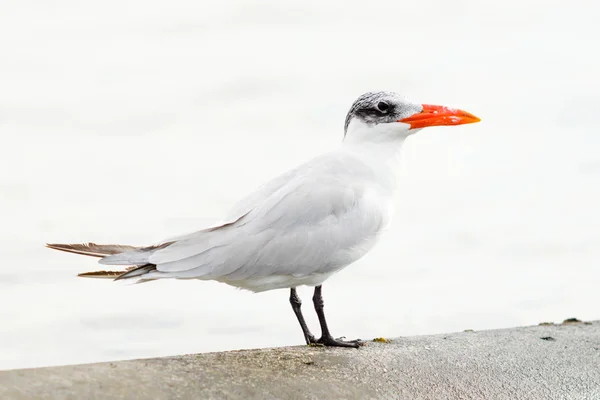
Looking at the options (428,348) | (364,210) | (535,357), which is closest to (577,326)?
(535,357)

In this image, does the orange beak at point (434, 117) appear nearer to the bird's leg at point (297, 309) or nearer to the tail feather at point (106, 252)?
the bird's leg at point (297, 309)

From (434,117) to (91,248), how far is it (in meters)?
2.85

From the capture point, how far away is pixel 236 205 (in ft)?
21.7

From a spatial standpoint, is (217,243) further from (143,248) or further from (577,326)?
(577,326)

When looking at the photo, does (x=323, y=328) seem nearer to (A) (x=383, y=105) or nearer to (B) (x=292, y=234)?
(B) (x=292, y=234)

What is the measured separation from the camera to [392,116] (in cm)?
694

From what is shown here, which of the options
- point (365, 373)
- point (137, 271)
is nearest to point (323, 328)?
point (365, 373)

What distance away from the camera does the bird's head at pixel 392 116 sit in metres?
6.91

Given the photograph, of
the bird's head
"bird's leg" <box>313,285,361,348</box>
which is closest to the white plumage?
"bird's leg" <box>313,285,361,348</box>

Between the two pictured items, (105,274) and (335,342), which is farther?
(335,342)

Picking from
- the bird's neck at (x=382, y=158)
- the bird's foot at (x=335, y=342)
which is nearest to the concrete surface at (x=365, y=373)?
the bird's foot at (x=335, y=342)

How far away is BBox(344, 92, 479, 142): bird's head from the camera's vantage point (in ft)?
22.7

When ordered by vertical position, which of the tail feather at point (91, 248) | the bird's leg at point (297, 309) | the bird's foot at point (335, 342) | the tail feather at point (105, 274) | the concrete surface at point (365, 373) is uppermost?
the tail feather at point (91, 248)

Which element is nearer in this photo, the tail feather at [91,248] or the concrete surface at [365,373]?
the concrete surface at [365,373]
